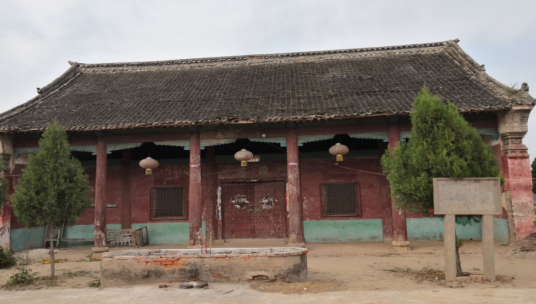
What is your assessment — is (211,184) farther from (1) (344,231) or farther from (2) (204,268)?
(2) (204,268)

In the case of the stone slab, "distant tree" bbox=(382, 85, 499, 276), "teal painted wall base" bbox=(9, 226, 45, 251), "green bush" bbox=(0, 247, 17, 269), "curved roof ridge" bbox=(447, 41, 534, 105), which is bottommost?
"green bush" bbox=(0, 247, 17, 269)

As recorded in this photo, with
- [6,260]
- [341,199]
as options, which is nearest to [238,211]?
[341,199]

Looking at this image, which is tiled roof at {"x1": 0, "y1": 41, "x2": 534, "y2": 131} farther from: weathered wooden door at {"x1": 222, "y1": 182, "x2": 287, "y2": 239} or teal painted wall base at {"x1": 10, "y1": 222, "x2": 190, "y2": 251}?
teal painted wall base at {"x1": 10, "y1": 222, "x2": 190, "y2": 251}

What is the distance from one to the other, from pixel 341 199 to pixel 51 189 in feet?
27.0

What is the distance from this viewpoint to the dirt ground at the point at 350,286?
5613 millimetres

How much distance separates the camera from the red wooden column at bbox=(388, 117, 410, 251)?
10.4m

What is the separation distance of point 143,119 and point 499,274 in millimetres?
8824

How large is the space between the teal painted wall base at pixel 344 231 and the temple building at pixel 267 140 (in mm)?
31

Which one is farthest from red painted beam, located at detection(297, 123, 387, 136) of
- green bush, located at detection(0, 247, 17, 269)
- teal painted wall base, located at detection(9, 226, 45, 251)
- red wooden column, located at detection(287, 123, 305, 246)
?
teal painted wall base, located at detection(9, 226, 45, 251)

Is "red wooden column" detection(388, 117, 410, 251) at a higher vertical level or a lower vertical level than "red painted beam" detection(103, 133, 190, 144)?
lower

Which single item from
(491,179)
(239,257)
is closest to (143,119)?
(239,257)

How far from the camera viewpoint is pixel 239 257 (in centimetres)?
666

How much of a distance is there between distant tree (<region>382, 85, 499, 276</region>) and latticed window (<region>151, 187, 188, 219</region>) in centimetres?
807

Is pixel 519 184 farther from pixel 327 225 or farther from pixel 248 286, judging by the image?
pixel 248 286
